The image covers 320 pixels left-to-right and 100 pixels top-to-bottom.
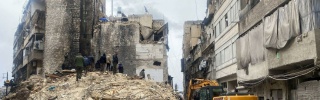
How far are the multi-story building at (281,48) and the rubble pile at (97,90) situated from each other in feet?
16.5

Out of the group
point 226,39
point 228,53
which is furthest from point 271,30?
point 226,39

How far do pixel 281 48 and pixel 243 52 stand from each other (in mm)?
4359

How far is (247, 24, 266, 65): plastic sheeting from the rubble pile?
5.56m

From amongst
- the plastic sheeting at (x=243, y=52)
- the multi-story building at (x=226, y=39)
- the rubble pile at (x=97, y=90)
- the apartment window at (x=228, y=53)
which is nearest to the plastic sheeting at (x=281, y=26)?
the plastic sheeting at (x=243, y=52)

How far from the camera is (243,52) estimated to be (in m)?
18.0

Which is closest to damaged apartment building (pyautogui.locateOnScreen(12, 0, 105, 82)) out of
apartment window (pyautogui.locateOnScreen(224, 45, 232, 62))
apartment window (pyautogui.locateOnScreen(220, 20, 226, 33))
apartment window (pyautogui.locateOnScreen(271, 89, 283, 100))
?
apartment window (pyautogui.locateOnScreen(220, 20, 226, 33))

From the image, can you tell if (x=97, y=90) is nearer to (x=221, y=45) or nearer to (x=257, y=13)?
(x=257, y=13)

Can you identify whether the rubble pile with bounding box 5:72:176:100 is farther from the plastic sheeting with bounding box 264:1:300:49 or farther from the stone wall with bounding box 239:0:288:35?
the plastic sheeting with bounding box 264:1:300:49

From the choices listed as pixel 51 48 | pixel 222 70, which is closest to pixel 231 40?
pixel 222 70

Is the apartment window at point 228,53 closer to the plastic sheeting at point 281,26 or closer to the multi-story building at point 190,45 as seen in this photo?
the plastic sheeting at point 281,26

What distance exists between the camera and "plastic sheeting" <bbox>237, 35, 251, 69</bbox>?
1752 cm

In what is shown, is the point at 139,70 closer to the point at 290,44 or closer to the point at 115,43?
the point at 115,43

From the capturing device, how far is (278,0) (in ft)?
47.0

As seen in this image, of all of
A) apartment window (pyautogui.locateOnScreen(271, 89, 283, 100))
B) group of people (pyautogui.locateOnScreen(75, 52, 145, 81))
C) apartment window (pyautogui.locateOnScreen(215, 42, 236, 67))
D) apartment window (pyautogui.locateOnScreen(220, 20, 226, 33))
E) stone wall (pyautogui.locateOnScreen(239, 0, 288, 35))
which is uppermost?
apartment window (pyautogui.locateOnScreen(220, 20, 226, 33))
